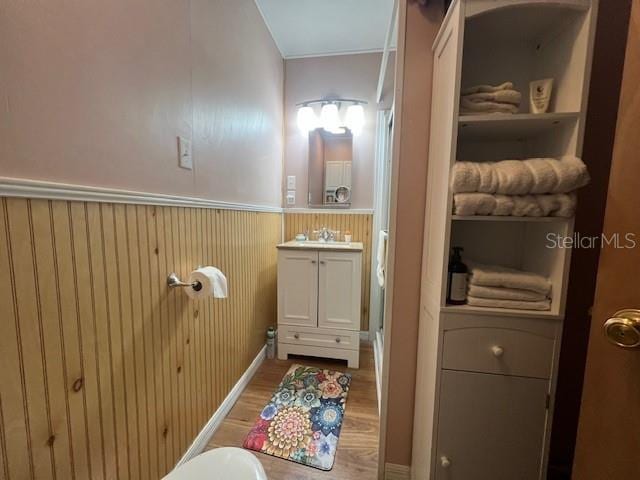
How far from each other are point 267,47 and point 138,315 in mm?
2102

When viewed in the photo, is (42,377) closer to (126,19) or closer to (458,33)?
(126,19)

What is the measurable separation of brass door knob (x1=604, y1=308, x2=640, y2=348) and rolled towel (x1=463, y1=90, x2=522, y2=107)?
69 cm

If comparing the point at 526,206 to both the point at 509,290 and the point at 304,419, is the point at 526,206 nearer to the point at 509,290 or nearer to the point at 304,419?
the point at 509,290

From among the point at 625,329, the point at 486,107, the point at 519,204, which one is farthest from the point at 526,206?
the point at 625,329

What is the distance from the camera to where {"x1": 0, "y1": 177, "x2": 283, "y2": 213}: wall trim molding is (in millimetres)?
604

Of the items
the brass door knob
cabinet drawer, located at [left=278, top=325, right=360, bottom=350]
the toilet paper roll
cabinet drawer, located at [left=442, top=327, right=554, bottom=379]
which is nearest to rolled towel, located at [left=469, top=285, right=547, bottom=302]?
cabinet drawer, located at [left=442, top=327, right=554, bottom=379]

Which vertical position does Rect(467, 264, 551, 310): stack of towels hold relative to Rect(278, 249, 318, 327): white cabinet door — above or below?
above

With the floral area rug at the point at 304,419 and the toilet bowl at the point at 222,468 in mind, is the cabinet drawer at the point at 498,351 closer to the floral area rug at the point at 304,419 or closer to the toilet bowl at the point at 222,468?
the toilet bowl at the point at 222,468

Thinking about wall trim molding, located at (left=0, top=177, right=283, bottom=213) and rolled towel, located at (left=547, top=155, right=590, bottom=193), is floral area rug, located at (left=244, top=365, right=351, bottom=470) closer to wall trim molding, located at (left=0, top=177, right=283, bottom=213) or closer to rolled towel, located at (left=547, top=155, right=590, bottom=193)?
wall trim molding, located at (left=0, top=177, right=283, bottom=213)

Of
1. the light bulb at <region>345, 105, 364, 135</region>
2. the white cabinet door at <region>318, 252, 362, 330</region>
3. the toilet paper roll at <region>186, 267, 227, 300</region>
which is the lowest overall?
the white cabinet door at <region>318, 252, 362, 330</region>

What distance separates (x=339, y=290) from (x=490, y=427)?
128cm

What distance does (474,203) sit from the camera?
0.83 metres

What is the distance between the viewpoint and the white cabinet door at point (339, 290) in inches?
82.0

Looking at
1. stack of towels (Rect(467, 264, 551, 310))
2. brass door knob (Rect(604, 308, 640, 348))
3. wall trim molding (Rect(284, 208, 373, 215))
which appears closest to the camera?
brass door knob (Rect(604, 308, 640, 348))
